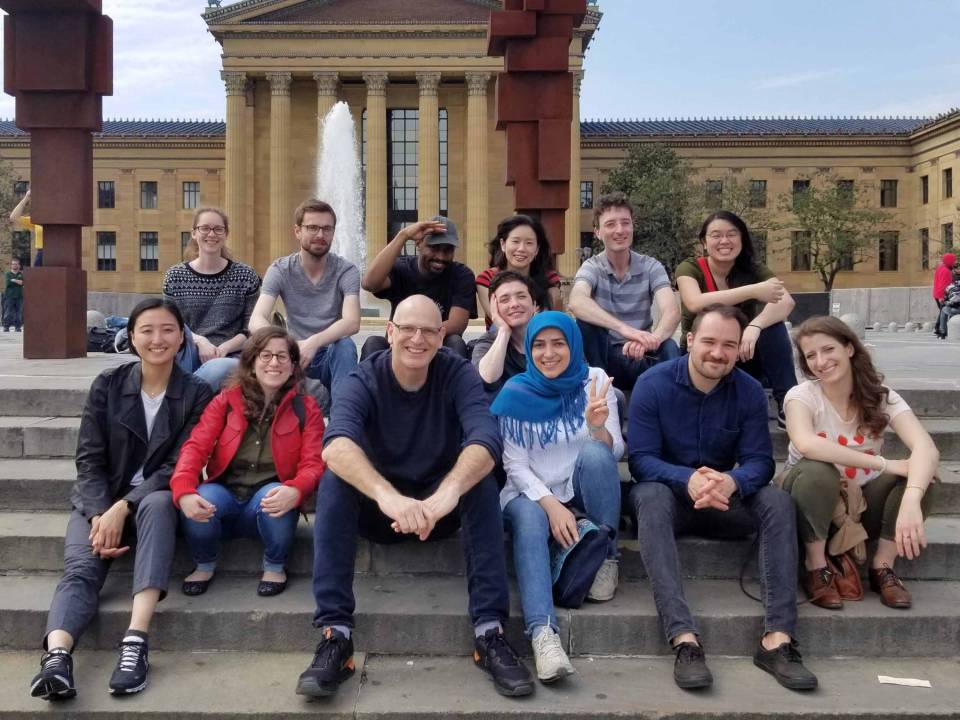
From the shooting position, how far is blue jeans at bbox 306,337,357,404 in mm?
5176

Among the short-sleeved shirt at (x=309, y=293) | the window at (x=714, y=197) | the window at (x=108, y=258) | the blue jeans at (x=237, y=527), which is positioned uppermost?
the window at (x=714, y=197)

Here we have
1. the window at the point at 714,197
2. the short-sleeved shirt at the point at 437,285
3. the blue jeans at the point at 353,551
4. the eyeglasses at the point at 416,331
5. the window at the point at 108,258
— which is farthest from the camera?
the window at the point at 108,258

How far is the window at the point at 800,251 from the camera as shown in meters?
42.2

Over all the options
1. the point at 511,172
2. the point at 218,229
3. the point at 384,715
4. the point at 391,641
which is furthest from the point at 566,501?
the point at 511,172

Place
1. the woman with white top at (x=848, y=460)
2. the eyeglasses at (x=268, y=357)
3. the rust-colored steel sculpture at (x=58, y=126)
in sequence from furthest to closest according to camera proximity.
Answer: the rust-colored steel sculpture at (x=58, y=126), the eyeglasses at (x=268, y=357), the woman with white top at (x=848, y=460)

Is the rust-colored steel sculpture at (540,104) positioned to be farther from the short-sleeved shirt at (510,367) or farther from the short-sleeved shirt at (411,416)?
the short-sleeved shirt at (411,416)

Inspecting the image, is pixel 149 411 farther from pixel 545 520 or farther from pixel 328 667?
pixel 545 520

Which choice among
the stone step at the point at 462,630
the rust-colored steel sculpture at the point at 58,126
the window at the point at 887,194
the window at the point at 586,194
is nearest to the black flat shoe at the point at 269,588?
the stone step at the point at 462,630

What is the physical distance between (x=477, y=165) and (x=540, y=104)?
114 feet

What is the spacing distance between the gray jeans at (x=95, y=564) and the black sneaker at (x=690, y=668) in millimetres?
2106

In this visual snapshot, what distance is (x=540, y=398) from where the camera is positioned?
3996 mm

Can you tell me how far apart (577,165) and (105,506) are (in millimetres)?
42810

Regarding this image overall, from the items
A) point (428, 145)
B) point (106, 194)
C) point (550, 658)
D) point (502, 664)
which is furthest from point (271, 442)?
point (106, 194)

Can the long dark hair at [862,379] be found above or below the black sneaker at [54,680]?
above
